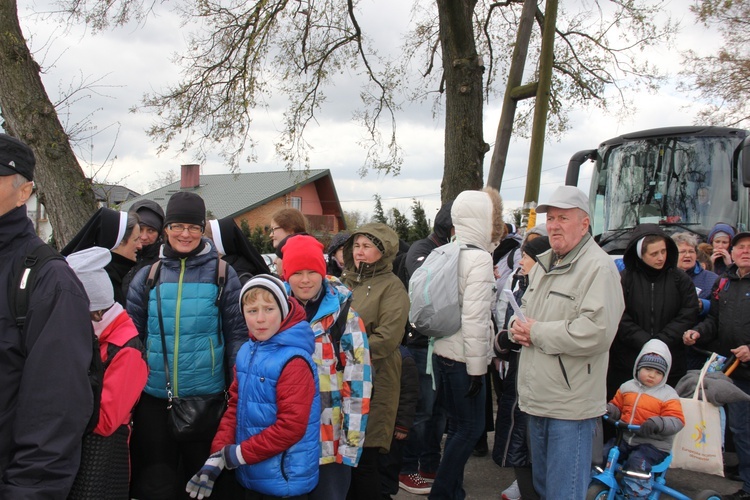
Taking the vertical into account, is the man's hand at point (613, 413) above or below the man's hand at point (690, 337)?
below

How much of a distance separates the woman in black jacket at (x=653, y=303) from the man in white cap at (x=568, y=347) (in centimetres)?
127

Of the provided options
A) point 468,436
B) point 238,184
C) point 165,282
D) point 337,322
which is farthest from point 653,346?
point 238,184

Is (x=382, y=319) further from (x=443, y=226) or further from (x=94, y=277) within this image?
(x=94, y=277)

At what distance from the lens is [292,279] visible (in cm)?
336

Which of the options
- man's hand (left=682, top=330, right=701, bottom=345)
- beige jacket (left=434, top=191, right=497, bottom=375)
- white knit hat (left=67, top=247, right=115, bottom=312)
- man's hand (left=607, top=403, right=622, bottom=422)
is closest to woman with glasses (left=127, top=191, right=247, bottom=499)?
white knit hat (left=67, top=247, right=115, bottom=312)

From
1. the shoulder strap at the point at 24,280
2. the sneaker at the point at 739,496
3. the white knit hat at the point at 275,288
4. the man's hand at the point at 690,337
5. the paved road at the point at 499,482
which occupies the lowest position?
the paved road at the point at 499,482

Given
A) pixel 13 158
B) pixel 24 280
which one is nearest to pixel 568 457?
pixel 24 280

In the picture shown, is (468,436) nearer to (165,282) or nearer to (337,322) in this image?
(337,322)

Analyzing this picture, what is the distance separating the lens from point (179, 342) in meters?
3.21

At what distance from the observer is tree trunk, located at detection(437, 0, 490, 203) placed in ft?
28.1

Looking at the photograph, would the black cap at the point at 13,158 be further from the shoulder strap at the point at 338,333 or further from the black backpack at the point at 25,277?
the shoulder strap at the point at 338,333

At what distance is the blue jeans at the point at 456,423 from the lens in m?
4.02

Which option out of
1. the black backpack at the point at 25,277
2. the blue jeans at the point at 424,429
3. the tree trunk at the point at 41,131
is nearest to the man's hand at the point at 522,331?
the blue jeans at the point at 424,429

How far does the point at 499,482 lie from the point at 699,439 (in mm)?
1615
